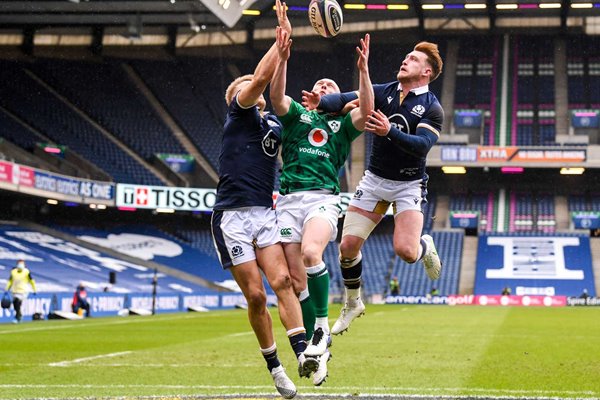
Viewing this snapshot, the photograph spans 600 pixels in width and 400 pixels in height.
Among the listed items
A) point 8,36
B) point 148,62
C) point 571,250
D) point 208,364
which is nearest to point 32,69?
point 8,36

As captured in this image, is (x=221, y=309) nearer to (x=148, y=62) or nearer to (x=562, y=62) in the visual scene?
(x=148, y=62)

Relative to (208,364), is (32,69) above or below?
above

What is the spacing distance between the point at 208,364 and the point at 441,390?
191 inches

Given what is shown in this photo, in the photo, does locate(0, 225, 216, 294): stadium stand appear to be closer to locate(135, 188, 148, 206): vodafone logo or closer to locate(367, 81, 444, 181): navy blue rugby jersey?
locate(135, 188, 148, 206): vodafone logo

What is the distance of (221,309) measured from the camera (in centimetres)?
4256

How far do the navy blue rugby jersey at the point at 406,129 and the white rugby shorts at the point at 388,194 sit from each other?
0.23ft

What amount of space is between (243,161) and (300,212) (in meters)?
0.85

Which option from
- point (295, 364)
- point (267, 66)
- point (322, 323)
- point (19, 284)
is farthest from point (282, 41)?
point (19, 284)

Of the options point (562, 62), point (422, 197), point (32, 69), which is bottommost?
point (422, 197)

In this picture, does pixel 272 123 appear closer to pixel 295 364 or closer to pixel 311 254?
pixel 311 254

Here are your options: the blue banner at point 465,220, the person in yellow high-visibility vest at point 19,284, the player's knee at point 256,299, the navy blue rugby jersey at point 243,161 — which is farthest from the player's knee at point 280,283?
the blue banner at point 465,220

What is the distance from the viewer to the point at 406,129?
9352 mm

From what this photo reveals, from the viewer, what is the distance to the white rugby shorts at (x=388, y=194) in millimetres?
9844

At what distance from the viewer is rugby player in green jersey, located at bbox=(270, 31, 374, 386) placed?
8750mm
